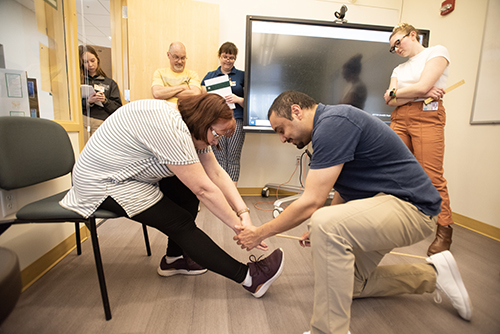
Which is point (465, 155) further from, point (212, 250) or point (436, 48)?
point (212, 250)

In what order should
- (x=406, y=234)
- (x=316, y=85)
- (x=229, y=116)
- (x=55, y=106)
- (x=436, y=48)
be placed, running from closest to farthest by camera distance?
(x=406, y=234) → (x=229, y=116) → (x=55, y=106) → (x=436, y=48) → (x=316, y=85)


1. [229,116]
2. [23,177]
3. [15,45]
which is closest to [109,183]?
[23,177]

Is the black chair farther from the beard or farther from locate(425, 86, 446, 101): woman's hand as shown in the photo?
locate(425, 86, 446, 101): woman's hand

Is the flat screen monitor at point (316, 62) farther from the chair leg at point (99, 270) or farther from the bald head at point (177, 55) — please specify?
the chair leg at point (99, 270)

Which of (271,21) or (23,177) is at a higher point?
(271,21)

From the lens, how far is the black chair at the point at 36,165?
2.95 ft

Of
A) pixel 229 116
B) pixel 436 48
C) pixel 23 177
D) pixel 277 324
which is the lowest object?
pixel 277 324

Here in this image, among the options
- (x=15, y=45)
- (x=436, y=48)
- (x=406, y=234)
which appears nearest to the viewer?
(x=406, y=234)

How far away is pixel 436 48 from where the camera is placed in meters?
1.53

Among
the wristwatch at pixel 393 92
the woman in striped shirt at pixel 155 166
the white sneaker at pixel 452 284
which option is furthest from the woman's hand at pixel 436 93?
the woman in striped shirt at pixel 155 166

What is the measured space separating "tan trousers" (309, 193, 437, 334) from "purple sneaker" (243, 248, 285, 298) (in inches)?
12.5

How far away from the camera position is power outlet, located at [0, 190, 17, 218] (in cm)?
100

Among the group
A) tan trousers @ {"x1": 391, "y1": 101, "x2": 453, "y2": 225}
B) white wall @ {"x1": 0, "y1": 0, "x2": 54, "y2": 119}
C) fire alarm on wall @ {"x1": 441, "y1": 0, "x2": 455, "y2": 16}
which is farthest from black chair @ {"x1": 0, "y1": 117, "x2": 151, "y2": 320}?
fire alarm on wall @ {"x1": 441, "y1": 0, "x2": 455, "y2": 16}

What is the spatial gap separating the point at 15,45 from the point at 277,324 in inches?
64.8
